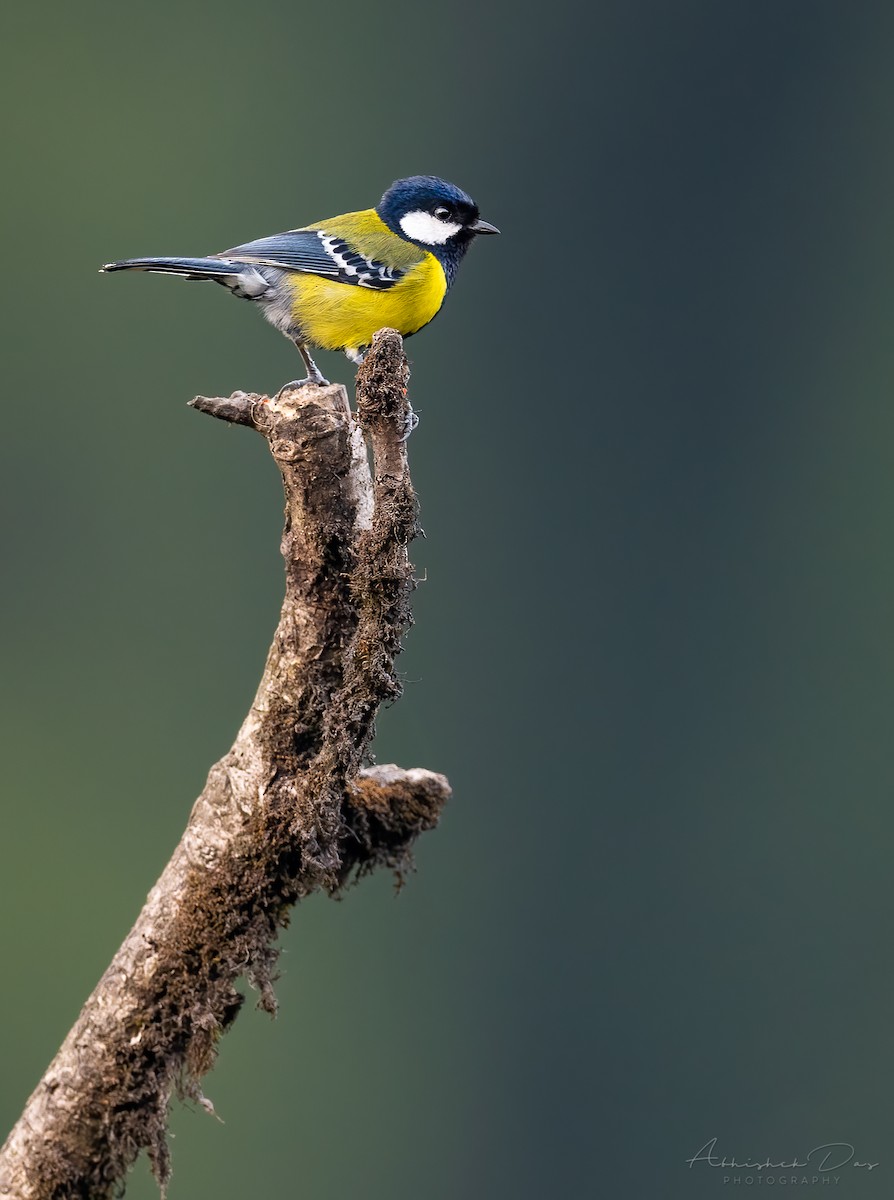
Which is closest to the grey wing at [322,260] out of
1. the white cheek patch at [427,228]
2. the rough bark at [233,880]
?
the white cheek patch at [427,228]

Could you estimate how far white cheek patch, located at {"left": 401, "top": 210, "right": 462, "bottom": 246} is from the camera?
312 centimetres

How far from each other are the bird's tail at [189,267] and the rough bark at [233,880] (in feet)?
1.86

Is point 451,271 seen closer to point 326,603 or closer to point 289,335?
point 289,335

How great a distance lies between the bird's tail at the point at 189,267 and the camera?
273 centimetres

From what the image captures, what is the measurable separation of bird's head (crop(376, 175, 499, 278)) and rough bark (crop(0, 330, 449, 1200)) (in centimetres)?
101

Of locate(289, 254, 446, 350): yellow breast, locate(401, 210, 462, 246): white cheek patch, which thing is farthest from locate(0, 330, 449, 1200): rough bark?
locate(401, 210, 462, 246): white cheek patch

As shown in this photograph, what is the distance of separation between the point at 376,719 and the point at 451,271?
4.36 feet

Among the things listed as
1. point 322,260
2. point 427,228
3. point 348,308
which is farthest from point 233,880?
point 427,228

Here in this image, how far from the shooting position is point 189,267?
285 centimetres

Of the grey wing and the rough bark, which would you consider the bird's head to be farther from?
the rough bark

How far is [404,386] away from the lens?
2.08m

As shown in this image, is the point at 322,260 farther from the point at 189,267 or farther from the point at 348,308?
the point at 189,267

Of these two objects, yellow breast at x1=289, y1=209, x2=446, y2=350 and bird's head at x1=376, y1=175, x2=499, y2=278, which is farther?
bird's head at x1=376, y1=175, x2=499, y2=278

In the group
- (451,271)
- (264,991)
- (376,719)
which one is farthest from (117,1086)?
(451,271)
